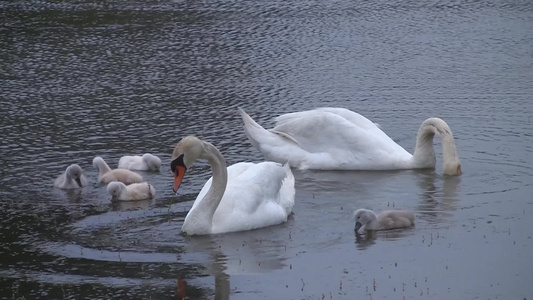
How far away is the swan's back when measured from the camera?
10484mm

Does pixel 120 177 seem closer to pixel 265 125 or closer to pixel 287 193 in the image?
pixel 287 193

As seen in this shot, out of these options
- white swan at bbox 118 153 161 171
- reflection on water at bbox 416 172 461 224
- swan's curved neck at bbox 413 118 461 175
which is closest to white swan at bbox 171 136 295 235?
reflection on water at bbox 416 172 461 224

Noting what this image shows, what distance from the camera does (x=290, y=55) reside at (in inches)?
793

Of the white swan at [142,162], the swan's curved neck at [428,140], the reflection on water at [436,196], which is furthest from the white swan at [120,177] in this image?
the swan's curved neck at [428,140]

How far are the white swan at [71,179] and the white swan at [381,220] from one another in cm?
348

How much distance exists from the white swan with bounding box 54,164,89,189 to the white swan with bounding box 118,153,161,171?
0.85 metres

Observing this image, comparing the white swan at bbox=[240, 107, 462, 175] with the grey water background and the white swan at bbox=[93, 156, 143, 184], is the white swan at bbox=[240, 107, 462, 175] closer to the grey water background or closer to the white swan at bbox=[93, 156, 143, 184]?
the grey water background

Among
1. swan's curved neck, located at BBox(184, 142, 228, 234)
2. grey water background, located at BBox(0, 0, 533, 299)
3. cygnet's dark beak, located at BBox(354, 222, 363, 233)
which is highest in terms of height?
swan's curved neck, located at BBox(184, 142, 228, 234)

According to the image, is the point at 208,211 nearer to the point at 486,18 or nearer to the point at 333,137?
the point at 333,137

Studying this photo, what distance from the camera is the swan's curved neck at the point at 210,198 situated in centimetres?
1027

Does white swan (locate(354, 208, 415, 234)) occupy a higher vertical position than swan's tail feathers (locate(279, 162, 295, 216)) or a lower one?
higher

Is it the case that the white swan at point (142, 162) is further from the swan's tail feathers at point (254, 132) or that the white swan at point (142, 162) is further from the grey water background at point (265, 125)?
the swan's tail feathers at point (254, 132)

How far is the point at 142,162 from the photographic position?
42.2ft

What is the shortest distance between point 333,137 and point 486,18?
1068cm
